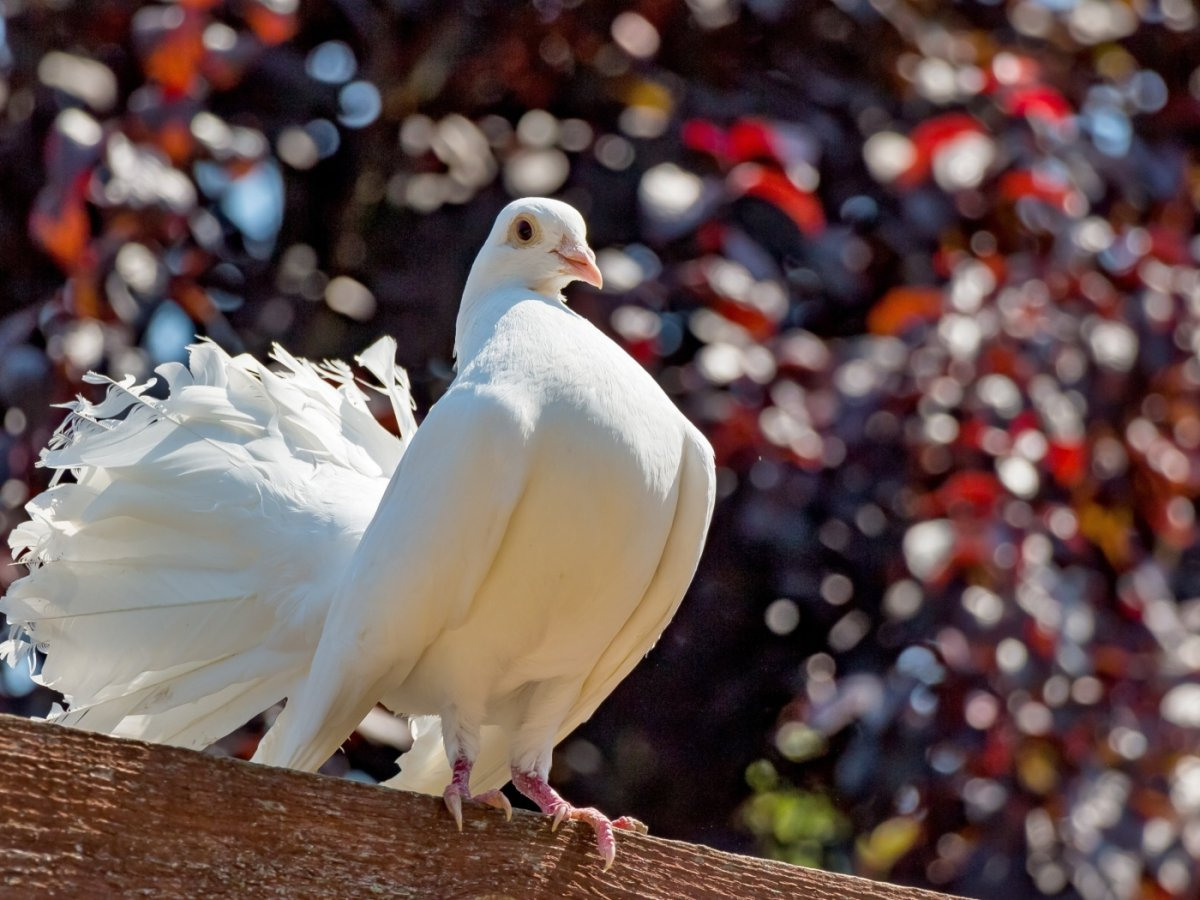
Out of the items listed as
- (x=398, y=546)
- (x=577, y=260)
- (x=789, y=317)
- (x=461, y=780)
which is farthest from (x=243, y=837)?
(x=789, y=317)

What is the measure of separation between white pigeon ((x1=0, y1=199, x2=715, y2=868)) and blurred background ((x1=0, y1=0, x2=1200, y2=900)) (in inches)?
21.7

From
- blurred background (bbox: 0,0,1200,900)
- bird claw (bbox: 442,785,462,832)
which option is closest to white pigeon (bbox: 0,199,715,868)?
bird claw (bbox: 442,785,462,832)

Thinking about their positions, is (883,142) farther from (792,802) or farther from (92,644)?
(92,644)

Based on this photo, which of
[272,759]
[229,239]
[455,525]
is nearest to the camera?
[455,525]

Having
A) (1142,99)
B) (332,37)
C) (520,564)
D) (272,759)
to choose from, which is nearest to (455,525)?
(520,564)

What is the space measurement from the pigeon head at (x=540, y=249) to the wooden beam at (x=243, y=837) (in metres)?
1.02

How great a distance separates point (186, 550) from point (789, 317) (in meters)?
1.58

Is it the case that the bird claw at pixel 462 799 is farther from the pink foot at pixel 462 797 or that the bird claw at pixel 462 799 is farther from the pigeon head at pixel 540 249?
the pigeon head at pixel 540 249

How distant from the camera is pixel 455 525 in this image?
2828 millimetres

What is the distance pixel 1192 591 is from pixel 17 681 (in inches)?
105

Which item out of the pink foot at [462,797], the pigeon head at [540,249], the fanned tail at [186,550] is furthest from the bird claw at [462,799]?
the pigeon head at [540,249]

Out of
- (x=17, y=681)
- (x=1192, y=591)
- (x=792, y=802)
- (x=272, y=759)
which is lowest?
(x=792, y=802)

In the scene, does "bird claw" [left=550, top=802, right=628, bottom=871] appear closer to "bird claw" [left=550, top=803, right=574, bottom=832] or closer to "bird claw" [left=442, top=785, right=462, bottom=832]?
"bird claw" [left=550, top=803, right=574, bottom=832]

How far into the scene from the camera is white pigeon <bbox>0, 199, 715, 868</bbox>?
286 centimetres
